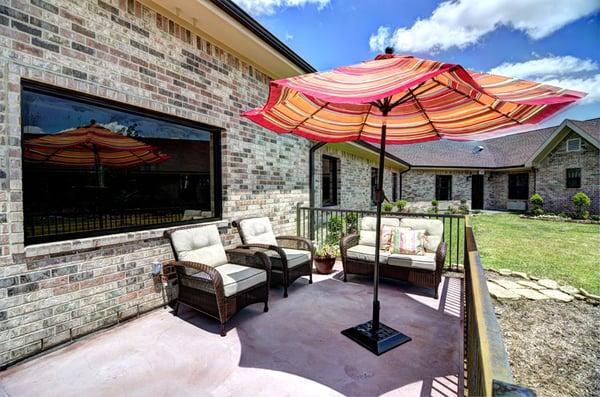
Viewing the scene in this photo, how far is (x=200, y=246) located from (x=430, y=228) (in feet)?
11.7

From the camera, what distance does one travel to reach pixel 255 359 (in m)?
2.66

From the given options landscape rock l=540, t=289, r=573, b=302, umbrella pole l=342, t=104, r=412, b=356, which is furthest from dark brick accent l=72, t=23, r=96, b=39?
landscape rock l=540, t=289, r=573, b=302

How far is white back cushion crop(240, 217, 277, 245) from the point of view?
4.59 metres

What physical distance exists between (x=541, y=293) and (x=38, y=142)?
6.54 metres

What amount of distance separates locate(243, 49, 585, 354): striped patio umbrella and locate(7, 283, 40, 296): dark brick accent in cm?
246

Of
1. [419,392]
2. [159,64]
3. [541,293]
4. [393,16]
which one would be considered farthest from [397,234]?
[393,16]

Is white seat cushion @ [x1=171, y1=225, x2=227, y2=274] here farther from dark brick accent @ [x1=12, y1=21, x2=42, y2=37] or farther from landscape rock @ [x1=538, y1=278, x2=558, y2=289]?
landscape rock @ [x1=538, y1=278, x2=558, y2=289]

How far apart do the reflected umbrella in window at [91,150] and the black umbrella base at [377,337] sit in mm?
3116

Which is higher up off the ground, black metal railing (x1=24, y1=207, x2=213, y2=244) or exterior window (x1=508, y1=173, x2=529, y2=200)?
exterior window (x1=508, y1=173, x2=529, y2=200)

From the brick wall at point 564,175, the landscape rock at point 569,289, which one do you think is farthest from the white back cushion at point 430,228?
the brick wall at point 564,175

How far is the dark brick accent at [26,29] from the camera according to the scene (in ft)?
8.15

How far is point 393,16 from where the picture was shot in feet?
25.0

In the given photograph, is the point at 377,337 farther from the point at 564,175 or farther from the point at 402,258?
the point at 564,175

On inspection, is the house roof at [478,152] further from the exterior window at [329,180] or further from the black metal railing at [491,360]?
the black metal railing at [491,360]
